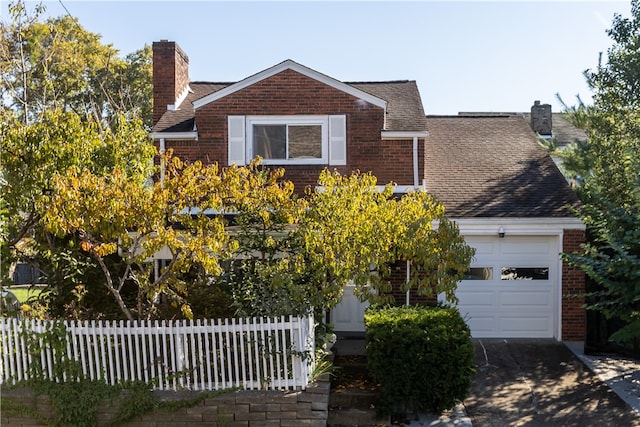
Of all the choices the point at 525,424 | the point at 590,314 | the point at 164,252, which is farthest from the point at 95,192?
the point at 590,314

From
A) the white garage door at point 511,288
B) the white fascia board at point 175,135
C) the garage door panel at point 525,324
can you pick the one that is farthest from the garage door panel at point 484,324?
the white fascia board at point 175,135

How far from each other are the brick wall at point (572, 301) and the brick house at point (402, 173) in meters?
0.02

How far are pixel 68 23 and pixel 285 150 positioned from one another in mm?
19750

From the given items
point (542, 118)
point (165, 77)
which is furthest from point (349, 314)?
point (542, 118)

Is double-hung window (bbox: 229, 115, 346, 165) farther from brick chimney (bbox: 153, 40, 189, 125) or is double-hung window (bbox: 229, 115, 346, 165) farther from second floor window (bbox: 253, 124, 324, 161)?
brick chimney (bbox: 153, 40, 189, 125)

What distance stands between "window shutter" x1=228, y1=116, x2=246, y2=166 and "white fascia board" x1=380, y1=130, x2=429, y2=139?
2976 mm

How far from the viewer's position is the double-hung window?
12969 mm

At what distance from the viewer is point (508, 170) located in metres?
14.4

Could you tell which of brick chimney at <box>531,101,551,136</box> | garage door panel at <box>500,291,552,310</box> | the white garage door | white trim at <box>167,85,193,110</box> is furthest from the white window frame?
brick chimney at <box>531,101,551,136</box>

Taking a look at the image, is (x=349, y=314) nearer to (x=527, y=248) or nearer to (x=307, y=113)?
(x=527, y=248)

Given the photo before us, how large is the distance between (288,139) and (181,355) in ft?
20.1

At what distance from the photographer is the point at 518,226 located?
1239 centimetres

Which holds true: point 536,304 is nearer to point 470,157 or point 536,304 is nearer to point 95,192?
point 470,157

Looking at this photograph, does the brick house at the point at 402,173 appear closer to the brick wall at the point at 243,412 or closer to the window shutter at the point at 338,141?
the window shutter at the point at 338,141
